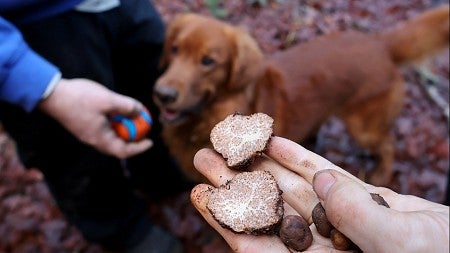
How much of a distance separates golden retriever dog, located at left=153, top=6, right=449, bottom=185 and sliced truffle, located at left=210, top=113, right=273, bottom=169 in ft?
2.98

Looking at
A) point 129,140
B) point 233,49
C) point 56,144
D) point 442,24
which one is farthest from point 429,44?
point 56,144

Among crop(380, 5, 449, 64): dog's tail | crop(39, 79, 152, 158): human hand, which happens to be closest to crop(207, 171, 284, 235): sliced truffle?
crop(39, 79, 152, 158): human hand

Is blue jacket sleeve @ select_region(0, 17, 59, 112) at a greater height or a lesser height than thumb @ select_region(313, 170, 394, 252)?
lesser

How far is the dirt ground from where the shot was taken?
9.56ft

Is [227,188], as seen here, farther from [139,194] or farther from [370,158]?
[370,158]

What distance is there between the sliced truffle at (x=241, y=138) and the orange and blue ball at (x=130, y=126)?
0.49 m

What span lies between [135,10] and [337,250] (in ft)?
4.56

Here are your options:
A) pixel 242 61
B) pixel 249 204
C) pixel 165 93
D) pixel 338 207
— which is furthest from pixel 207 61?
pixel 338 207

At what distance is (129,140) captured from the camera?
2.03 metres

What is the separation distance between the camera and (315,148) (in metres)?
3.54

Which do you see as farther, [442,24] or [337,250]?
[442,24]

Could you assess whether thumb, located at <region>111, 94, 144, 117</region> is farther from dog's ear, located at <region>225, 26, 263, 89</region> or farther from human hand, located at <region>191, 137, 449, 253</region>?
dog's ear, located at <region>225, 26, 263, 89</region>

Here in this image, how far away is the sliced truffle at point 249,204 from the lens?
4.59ft

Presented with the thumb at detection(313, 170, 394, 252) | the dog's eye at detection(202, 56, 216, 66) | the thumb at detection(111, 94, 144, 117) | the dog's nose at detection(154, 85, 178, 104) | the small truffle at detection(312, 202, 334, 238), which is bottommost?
the dog's nose at detection(154, 85, 178, 104)
